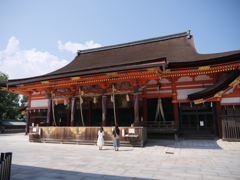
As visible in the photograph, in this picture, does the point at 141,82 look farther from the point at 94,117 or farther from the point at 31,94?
the point at 31,94

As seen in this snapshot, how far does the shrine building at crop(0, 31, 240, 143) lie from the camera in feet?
33.0

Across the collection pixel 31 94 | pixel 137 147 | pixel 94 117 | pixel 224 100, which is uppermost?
pixel 31 94

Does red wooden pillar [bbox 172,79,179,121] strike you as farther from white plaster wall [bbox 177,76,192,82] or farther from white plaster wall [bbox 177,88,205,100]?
white plaster wall [bbox 177,76,192,82]

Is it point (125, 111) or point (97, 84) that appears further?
point (125, 111)

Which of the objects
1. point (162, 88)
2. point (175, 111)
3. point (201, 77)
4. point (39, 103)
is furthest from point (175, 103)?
point (39, 103)

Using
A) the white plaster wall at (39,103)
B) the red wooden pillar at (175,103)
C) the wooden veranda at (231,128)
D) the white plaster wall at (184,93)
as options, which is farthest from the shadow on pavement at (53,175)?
the white plaster wall at (39,103)

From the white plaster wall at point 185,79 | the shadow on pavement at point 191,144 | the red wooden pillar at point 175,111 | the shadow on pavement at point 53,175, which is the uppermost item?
the white plaster wall at point 185,79

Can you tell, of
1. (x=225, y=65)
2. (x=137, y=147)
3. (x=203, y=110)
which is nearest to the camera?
(x=137, y=147)

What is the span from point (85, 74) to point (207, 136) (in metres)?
9.28

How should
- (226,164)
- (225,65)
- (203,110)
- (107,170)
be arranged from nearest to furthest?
(107,170) < (226,164) < (225,65) < (203,110)

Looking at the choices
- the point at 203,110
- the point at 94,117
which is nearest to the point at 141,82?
the point at 203,110

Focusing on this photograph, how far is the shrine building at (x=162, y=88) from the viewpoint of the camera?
10.1 m

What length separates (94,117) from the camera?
1552 cm

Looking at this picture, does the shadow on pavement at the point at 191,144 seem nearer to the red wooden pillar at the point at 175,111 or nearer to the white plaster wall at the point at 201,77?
the red wooden pillar at the point at 175,111
